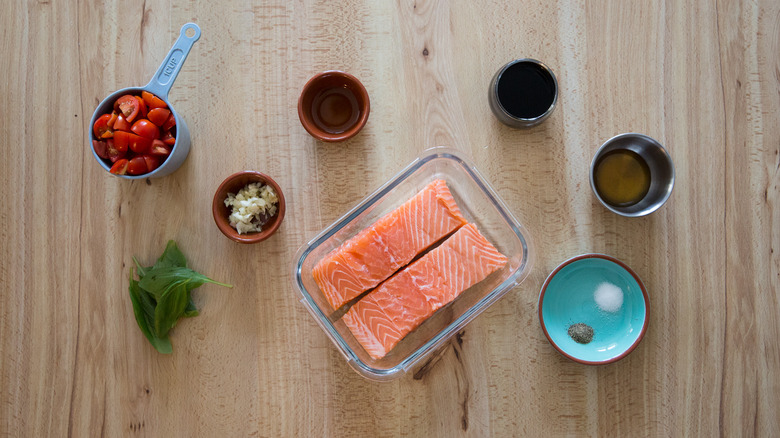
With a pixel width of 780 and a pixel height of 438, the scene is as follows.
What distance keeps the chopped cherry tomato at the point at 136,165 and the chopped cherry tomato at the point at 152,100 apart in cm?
15

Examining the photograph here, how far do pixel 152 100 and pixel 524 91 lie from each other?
1.08 metres

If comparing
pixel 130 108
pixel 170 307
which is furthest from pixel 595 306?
pixel 130 108

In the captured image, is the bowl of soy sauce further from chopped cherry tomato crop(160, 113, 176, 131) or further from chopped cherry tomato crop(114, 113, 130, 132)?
chopped cherry tomato crop(114, 113, 130, 132)

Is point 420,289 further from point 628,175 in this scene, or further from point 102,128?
point 102,128

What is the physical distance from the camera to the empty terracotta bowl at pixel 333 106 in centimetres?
146

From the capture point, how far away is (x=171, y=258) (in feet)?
4.91

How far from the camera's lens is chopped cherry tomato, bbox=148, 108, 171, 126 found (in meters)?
1.39

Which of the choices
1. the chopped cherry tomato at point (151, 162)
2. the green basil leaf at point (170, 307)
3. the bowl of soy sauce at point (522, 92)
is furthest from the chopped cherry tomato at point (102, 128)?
the bowl of soy sauce at point (522, 92)

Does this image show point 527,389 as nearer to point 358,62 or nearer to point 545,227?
point 545,227

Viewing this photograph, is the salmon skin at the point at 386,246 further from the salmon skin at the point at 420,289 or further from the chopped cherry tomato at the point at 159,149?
the chopped cherry tomato at the point at 159,149

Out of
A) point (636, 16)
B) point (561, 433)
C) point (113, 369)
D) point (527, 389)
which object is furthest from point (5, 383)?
point (636, 16)

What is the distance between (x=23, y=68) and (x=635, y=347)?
2072mm

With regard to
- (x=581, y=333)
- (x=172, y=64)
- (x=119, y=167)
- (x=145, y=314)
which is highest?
(x=172, y=64)

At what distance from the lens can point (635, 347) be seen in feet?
4.76
